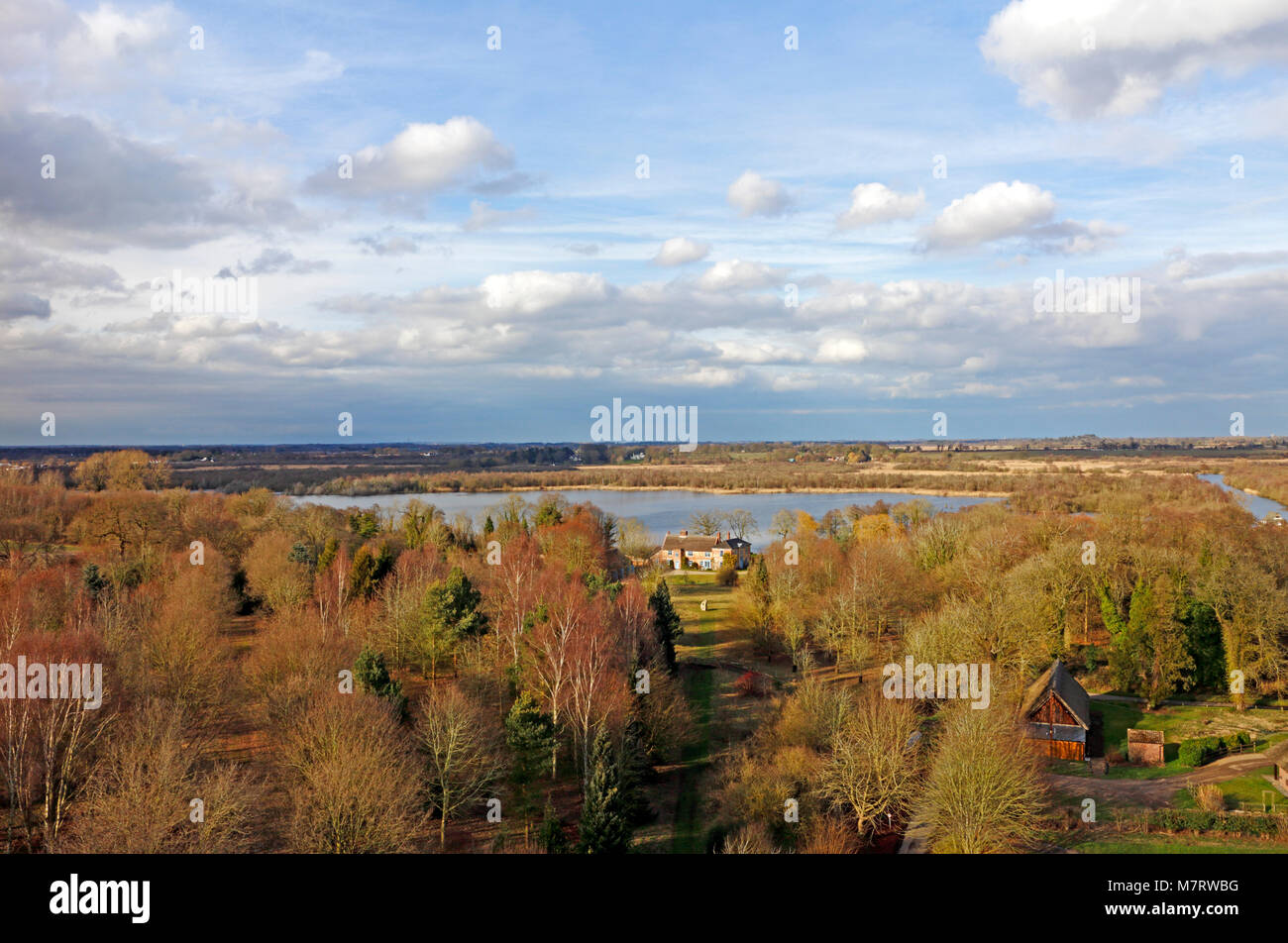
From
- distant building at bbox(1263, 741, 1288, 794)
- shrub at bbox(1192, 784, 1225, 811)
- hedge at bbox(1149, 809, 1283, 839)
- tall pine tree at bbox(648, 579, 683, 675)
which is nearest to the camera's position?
hedge at bbox(1149, 809, 1283, 839)

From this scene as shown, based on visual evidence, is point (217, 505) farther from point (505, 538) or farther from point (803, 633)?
point (803, 633)

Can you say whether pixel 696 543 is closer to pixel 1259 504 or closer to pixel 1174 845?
pixel 1174 845

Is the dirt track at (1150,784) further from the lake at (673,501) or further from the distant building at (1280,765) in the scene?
the lake at (673,501)

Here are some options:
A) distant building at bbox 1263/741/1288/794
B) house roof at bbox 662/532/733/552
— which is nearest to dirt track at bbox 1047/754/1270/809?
distant building at bbox 1263/741/1288/794

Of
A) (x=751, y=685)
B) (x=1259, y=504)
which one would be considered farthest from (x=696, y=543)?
(x=1259, y=504)

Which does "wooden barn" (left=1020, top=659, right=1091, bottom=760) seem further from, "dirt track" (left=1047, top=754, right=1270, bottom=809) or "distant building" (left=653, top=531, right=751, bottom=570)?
"distant building" (left=653, top=531, right=751, bottom=570)
